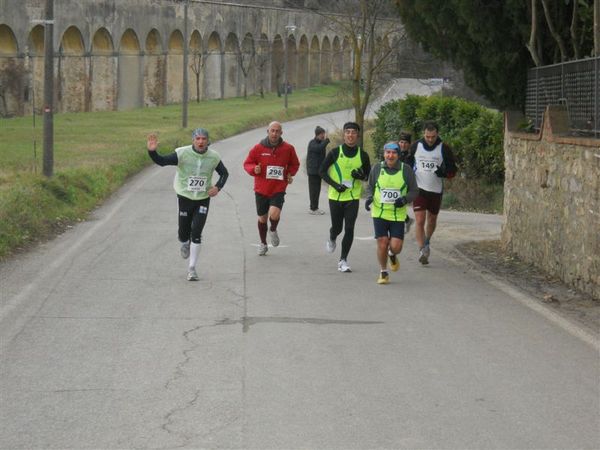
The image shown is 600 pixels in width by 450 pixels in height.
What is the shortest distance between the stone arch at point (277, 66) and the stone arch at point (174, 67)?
17.8 meters

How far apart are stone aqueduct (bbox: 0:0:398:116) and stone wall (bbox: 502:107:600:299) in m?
32.1

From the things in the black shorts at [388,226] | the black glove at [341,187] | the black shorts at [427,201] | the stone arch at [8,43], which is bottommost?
the black shorts at [388,226]

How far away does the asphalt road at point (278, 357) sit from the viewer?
691cm

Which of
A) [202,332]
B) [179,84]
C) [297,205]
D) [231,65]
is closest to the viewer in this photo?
[202,332]

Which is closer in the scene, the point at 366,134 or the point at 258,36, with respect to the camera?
the point at 366,134

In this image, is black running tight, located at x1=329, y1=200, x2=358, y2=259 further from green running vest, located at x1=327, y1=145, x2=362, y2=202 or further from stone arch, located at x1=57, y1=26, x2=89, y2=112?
stone arch, located at x1=57, y1=26, x2=89, y2=112

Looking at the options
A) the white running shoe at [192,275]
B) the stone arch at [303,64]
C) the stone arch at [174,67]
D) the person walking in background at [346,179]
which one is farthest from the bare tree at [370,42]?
the stone arch at [303,64]

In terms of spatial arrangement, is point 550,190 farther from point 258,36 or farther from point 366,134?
point 258,36

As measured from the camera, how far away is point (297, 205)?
24797mm

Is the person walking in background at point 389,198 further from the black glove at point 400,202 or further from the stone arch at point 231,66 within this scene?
the stone arch at point 231,66

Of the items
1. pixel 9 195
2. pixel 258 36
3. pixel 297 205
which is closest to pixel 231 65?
pixel 258 36

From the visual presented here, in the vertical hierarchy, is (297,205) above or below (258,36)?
below

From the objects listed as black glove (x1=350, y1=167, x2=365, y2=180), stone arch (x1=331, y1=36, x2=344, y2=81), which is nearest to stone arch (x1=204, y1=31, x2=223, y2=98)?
stone arch (x1=331, y1=36, x2=344, y2=81)

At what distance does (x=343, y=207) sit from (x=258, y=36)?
71766 millimetres
